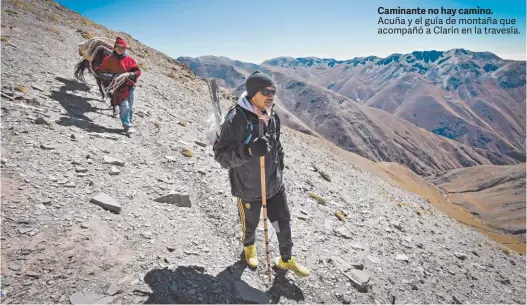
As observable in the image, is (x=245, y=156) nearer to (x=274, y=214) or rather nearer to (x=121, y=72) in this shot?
(x=274, y=214)

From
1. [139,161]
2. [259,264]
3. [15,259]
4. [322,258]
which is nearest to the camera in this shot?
[15,259]

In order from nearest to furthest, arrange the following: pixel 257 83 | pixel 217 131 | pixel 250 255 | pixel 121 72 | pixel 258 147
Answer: pixel 258 147 < pixel 257 83 < pixel 217 131 < pixel 250 255 < pixel 121 72

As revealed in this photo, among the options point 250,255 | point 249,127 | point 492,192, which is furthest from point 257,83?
point 492,192

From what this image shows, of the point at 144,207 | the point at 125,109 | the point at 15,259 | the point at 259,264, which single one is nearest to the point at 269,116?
the point at 259,264

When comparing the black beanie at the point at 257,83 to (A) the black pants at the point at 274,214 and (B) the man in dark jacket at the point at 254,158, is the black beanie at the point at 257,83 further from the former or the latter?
(A) the black pants at the point at 274,214

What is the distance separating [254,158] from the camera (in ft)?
14.9

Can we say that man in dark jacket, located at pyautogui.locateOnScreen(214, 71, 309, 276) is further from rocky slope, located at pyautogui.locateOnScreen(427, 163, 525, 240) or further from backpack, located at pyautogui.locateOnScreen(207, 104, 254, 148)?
rocky slope, located at pyautogui.locateOnScreen(427, 163, 525, 240)

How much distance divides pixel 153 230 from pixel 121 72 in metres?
7.43

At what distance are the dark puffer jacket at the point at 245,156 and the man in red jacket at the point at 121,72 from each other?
6.79 m

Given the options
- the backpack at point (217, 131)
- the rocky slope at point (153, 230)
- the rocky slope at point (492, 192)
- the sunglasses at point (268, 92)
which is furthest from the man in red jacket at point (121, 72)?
the rocky slope at point (492, 192)

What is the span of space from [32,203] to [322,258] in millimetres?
5842

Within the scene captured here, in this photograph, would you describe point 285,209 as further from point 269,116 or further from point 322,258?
point 322,258

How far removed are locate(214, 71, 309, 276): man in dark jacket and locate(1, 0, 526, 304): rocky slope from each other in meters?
0.99

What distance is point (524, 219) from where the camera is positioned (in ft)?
354
